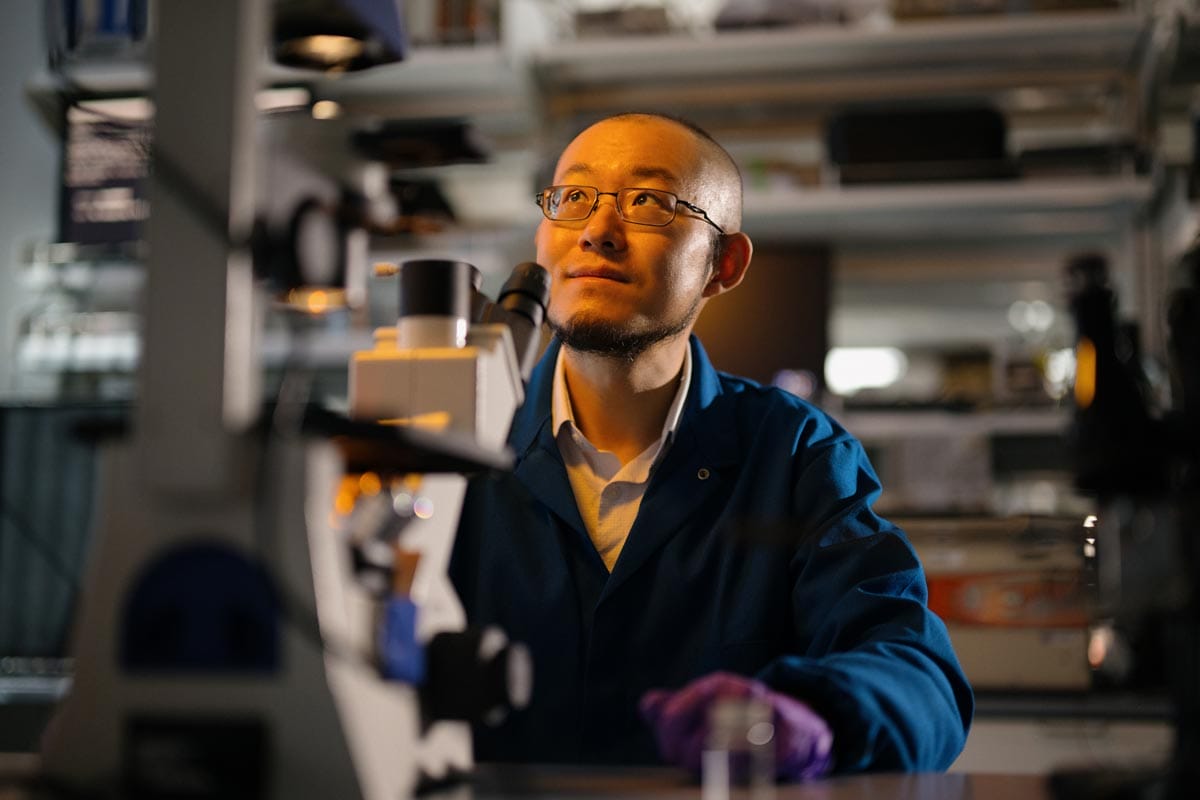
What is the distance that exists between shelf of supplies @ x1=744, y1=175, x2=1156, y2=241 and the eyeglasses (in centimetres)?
131

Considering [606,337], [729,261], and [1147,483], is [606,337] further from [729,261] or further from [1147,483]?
[1147,483]

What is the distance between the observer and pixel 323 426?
77cm

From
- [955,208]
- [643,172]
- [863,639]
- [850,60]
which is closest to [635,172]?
[643,172]

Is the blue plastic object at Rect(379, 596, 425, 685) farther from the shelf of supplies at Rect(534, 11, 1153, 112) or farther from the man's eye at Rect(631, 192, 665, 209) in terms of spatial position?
the shelf of supplies at Rect(534, 11, 1153, 112)

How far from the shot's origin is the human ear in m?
1.71

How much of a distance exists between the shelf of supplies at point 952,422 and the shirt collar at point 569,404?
1263mm

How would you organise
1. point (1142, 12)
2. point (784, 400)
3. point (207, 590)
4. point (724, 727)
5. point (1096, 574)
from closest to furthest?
point (207, 590) < point (724, 727) < point (1096, 574) < point (784, 400) < point (1142, 12)

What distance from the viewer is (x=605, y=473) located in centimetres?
159

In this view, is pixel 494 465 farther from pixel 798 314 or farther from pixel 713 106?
pixel 713 106

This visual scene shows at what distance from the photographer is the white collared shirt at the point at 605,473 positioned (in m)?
1.51

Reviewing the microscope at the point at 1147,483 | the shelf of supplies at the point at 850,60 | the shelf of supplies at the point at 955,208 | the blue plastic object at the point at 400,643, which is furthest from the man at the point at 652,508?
the shelf of supplies at the point at 850,60

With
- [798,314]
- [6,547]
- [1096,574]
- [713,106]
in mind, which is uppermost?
[713,106]

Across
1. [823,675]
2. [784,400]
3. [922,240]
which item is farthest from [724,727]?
[922,240]

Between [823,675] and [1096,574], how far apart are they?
0.25 meters
